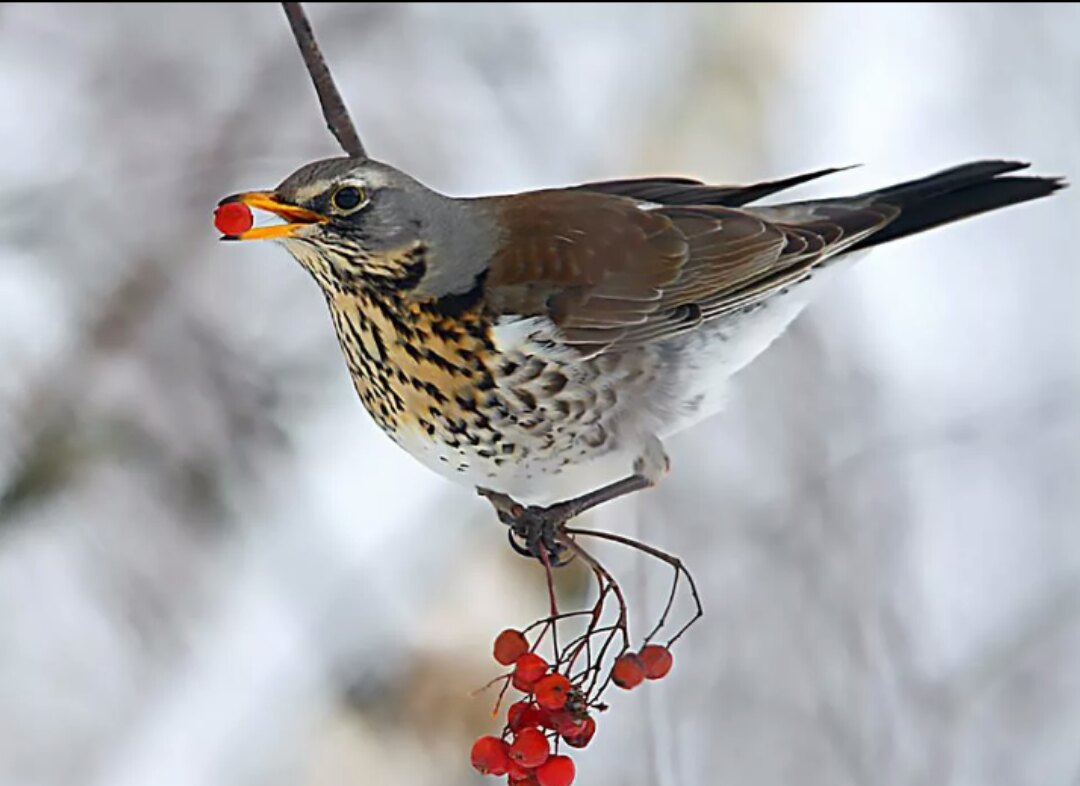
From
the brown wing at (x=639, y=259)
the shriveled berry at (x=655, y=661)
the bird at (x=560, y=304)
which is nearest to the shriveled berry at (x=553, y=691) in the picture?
the shriveled berry at (x=655, y=661)

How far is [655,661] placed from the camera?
1427mm

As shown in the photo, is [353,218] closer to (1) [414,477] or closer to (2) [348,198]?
(2) [348,198]

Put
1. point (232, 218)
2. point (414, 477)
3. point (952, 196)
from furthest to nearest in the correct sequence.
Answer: point (414, 477)
point (952, 196)
point (232, 218)

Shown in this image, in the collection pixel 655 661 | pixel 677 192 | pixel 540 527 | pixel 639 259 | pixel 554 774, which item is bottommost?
pixel 554 774

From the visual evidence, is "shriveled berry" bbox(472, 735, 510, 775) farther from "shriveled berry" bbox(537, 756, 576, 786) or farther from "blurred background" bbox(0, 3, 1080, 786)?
Result: "blurred background" bbox(0, 3, 1080, 786)

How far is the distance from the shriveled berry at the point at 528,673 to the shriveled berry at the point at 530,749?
0.04 m

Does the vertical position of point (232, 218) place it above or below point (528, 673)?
above

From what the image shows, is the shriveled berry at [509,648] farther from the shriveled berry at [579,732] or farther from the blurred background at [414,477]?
the blurred background at [414,477]

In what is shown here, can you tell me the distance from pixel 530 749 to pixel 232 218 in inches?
22.9

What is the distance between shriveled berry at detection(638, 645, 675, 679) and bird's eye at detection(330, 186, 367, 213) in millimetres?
547

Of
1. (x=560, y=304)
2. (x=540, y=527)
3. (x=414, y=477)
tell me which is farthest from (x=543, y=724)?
(x=414, y=477)

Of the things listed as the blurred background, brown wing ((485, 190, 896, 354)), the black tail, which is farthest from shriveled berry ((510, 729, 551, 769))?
the black tail

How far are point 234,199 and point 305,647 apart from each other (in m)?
1.17

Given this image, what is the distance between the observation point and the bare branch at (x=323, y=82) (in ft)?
4.58
